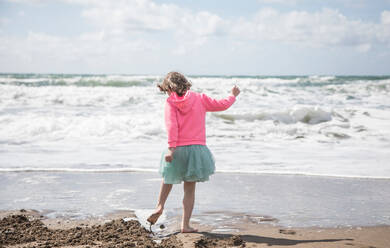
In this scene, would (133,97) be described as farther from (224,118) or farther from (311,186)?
(311,186)

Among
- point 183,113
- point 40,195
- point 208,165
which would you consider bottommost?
point 40,195

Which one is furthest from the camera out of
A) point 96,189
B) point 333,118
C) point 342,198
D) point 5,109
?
point 5,109

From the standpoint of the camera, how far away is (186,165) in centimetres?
294

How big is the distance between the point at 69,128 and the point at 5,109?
480 centimetres

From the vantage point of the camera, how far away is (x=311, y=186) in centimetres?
432

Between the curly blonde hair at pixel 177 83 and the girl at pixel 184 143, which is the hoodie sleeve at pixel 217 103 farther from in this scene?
the curly blonde hair at pixel 177 83

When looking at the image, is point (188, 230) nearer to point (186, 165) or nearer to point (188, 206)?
point (188, 206)

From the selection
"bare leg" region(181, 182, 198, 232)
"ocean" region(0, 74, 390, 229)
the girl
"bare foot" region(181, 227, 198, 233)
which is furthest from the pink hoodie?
"ocean" region(0, 74, 390, 229)

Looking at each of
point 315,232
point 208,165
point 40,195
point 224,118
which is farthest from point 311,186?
point 224,118

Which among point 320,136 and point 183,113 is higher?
point 183,113

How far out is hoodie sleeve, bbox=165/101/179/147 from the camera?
9.38 ft

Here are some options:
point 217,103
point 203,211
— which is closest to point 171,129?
point 217,103

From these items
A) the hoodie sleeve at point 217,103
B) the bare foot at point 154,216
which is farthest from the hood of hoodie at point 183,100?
the bare foot at point 154,216

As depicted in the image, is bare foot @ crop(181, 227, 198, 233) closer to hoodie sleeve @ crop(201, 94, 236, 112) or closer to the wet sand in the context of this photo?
the wet sand
